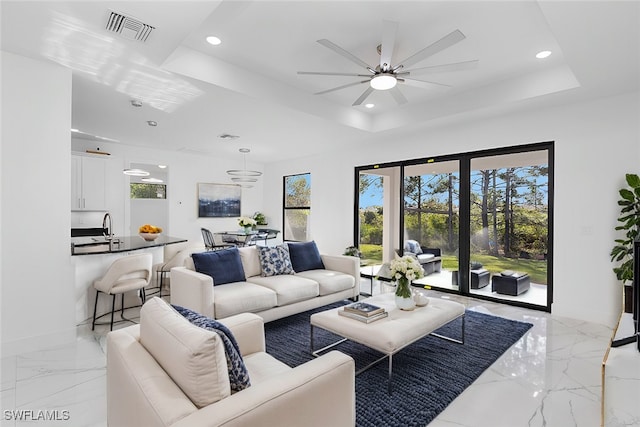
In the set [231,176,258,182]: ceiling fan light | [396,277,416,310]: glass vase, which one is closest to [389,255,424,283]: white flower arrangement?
[396,277,416,310]: glass vase

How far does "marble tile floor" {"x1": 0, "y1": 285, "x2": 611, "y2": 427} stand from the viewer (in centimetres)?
207

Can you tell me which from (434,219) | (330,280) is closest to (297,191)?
(434,219)

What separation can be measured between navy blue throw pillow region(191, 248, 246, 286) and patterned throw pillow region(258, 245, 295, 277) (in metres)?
0.30

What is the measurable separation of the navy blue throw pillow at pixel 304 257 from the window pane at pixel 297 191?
3238 mm

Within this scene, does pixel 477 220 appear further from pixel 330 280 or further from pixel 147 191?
pixel 147 191

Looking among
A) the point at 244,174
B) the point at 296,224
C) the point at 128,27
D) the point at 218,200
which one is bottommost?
the point at 296,224

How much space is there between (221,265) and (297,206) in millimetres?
4514

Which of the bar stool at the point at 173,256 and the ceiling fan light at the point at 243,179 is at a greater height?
the ceiling fan light at the point at 243,179

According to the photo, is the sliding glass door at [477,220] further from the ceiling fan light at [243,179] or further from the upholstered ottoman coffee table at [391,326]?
the ceiling fan light at [243,179]

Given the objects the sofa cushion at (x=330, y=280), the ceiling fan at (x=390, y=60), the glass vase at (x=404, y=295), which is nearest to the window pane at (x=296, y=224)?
the sofa cushion at (x=330, y=280)

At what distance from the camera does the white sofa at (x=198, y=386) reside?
3.63ft

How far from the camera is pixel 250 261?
409 centimetres

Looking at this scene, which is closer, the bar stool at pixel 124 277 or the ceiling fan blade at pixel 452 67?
the ceiling fan blade at pixel 452 67

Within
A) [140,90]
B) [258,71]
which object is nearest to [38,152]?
[140,90]
